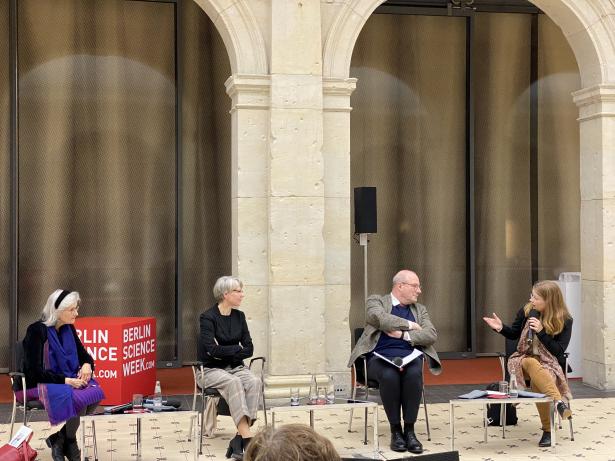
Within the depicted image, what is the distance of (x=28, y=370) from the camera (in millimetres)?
6258

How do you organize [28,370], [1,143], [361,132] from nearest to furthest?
[28,370], [1,143], [361,132]

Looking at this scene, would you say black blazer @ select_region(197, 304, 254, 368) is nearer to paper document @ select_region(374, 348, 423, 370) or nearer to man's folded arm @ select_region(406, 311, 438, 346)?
paper document @ select_region(374, 348, 423, 370)

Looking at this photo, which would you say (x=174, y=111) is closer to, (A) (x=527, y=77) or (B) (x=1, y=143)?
(B) (x=1, y=143)

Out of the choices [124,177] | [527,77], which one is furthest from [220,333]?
[527,77]

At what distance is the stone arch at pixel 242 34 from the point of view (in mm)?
8500

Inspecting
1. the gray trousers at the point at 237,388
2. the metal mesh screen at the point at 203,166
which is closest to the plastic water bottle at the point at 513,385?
the gray trousers at the point at 237,388

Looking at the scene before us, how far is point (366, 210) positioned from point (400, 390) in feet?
8.35

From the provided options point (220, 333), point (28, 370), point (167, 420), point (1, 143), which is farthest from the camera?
point (1, 143)

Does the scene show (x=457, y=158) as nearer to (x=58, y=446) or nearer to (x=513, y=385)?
(x=513, y=385)

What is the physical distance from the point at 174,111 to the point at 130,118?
49 cm

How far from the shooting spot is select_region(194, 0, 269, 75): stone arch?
8.50 m

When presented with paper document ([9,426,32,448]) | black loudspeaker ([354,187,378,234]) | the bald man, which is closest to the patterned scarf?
the bald man

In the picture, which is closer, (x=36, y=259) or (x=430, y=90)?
(x=36, y=259)

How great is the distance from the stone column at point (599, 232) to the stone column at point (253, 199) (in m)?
3.19
